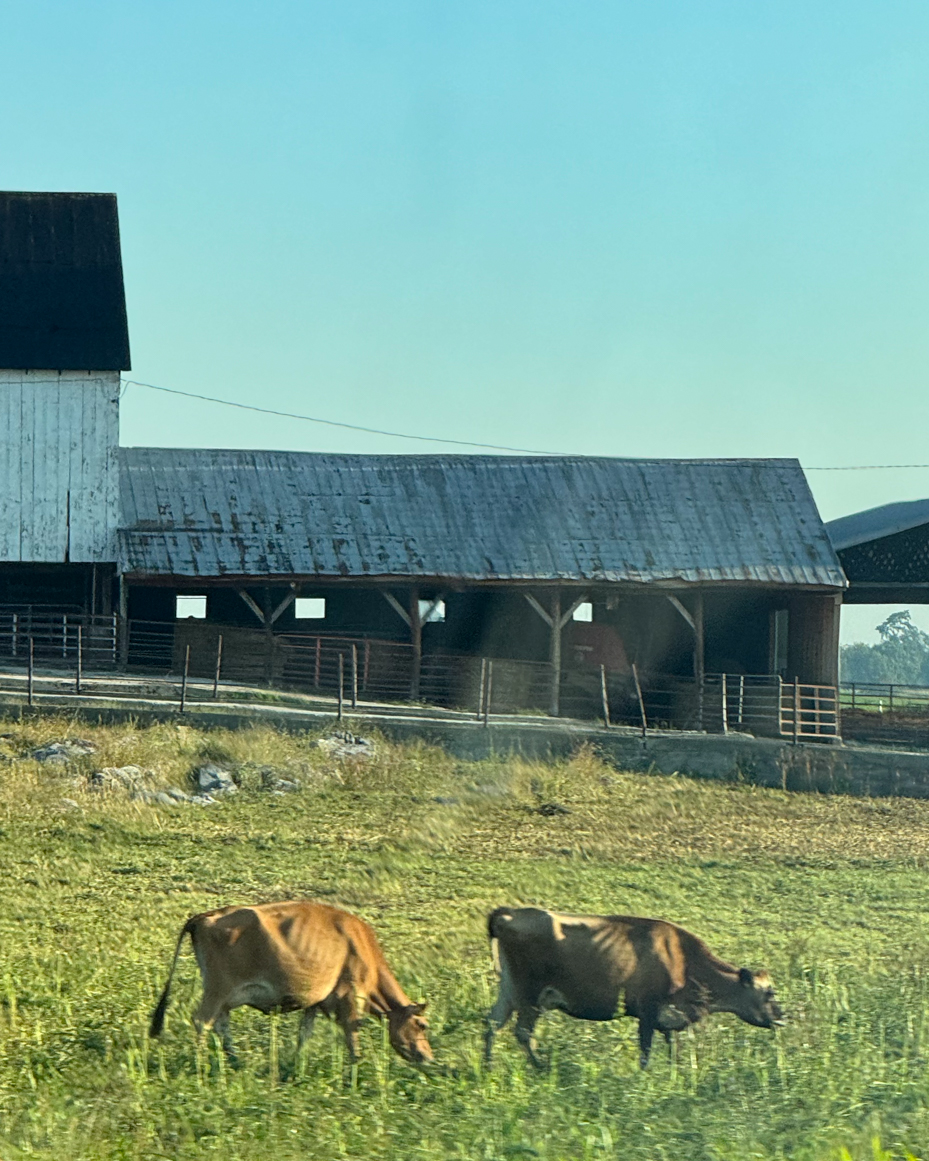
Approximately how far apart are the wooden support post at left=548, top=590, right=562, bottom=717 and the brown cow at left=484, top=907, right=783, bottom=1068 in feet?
66.7

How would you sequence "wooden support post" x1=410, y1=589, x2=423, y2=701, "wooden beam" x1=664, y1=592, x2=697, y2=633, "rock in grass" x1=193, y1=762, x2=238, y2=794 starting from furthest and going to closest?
"wooden beam" x1=664, y1=592, x2=697, y2=633, "wooden support post" x1=410, y1=589, x2=423, y2=701, "rock in grass" x1=193, y1=762, x2=238, y2=794

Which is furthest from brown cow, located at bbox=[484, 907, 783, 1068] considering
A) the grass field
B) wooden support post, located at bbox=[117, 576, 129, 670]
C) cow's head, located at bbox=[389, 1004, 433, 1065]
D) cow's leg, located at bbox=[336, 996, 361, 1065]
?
wooden support post, located at bbox=[117, 576, 129, 670]

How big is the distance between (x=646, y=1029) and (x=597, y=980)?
1.33 feet

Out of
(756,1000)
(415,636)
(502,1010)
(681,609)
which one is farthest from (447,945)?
(681,609)

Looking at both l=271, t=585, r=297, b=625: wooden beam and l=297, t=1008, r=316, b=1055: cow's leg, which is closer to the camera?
l=297, t=1008, r=316, b=1055: cow's leg

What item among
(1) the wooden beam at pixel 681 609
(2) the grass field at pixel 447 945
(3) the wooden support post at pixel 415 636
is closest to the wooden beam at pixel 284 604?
(3) the wooden support post at pixel 415 636

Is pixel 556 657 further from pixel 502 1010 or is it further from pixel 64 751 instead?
pixel 502 1010

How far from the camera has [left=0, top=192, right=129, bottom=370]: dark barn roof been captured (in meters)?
30.0

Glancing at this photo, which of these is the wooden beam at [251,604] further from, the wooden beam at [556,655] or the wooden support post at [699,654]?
the wooden support post at [699,654]

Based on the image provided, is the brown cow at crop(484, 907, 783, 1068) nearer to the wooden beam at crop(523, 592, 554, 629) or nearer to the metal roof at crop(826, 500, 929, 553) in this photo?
the wooden beam at crop(523, 592, 554, 629)

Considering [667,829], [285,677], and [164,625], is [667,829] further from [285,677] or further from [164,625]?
[164,625]

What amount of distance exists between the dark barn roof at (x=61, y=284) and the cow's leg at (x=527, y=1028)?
902 inches

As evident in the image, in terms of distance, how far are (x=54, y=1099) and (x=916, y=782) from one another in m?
18.3

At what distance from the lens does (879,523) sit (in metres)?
34.3
